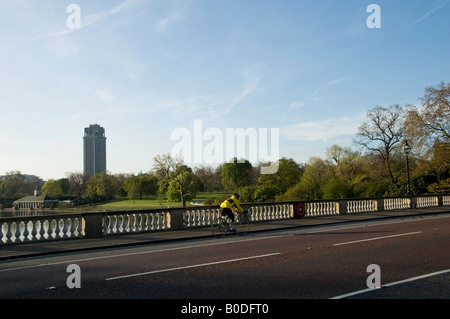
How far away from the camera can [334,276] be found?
8.40 metres

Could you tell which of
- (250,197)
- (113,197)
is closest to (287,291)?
(250,197)

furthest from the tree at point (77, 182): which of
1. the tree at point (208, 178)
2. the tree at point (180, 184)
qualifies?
the tree at point (180, 184)

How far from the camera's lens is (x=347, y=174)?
77625mm

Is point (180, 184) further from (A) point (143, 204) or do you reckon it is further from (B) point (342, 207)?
(B) point (342, 207)

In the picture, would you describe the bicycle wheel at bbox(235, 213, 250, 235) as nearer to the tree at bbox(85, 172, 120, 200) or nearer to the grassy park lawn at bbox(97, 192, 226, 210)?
the grassy park lawn at bbox(97, 192, 226, 210)

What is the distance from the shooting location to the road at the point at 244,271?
23.7ft

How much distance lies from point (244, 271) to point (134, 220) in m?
10.3

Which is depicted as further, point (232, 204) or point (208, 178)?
point (208, 178)

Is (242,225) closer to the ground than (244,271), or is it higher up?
closer to the ground

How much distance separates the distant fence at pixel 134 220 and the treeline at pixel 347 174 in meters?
17.6

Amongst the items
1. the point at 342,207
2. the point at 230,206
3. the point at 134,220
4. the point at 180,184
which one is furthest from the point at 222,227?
the point at 180,184

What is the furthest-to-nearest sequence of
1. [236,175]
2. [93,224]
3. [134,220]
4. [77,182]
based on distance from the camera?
[77,182] → [236,175] → [134,220] → [93,224]
